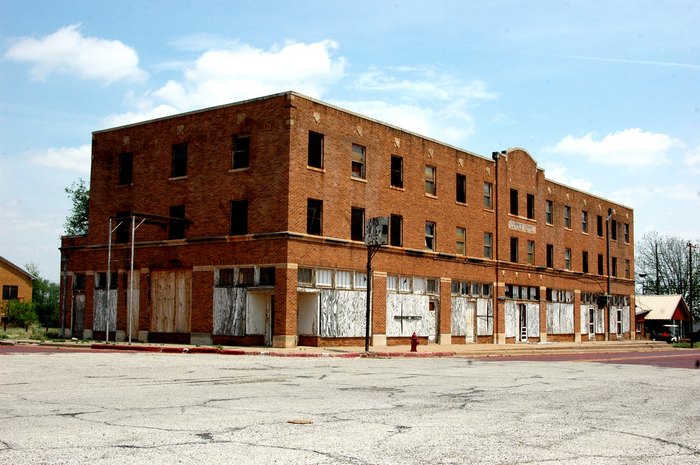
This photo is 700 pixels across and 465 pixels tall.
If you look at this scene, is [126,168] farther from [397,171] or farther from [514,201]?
[514,201]

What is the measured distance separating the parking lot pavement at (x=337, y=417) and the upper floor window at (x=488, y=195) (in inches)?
1083

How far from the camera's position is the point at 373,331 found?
36250mm

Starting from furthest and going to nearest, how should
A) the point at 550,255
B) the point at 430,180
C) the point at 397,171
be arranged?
the point at 550,255, the point at 430,180, the point at 397,171

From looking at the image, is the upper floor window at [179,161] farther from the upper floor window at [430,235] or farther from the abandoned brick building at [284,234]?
the upper floor window at [430,235]

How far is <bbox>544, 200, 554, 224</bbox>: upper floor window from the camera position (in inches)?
2079

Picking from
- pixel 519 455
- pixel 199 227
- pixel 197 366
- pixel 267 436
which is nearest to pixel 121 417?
pixel 267 436

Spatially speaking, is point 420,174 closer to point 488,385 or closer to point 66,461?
point 488,385

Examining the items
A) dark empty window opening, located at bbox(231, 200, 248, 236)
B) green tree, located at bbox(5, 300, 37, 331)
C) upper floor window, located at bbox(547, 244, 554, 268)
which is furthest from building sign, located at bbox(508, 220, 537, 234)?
green tree, located at bbox(5, 300, 37, 331)

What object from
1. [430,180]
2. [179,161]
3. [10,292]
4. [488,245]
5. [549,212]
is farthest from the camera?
[10,292]

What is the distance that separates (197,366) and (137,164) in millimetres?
19990

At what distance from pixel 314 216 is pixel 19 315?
42.7 meters

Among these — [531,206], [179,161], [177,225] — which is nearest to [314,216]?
[177,225]

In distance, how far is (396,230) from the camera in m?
38.7

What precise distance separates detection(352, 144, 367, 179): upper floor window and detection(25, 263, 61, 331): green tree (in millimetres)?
50692
